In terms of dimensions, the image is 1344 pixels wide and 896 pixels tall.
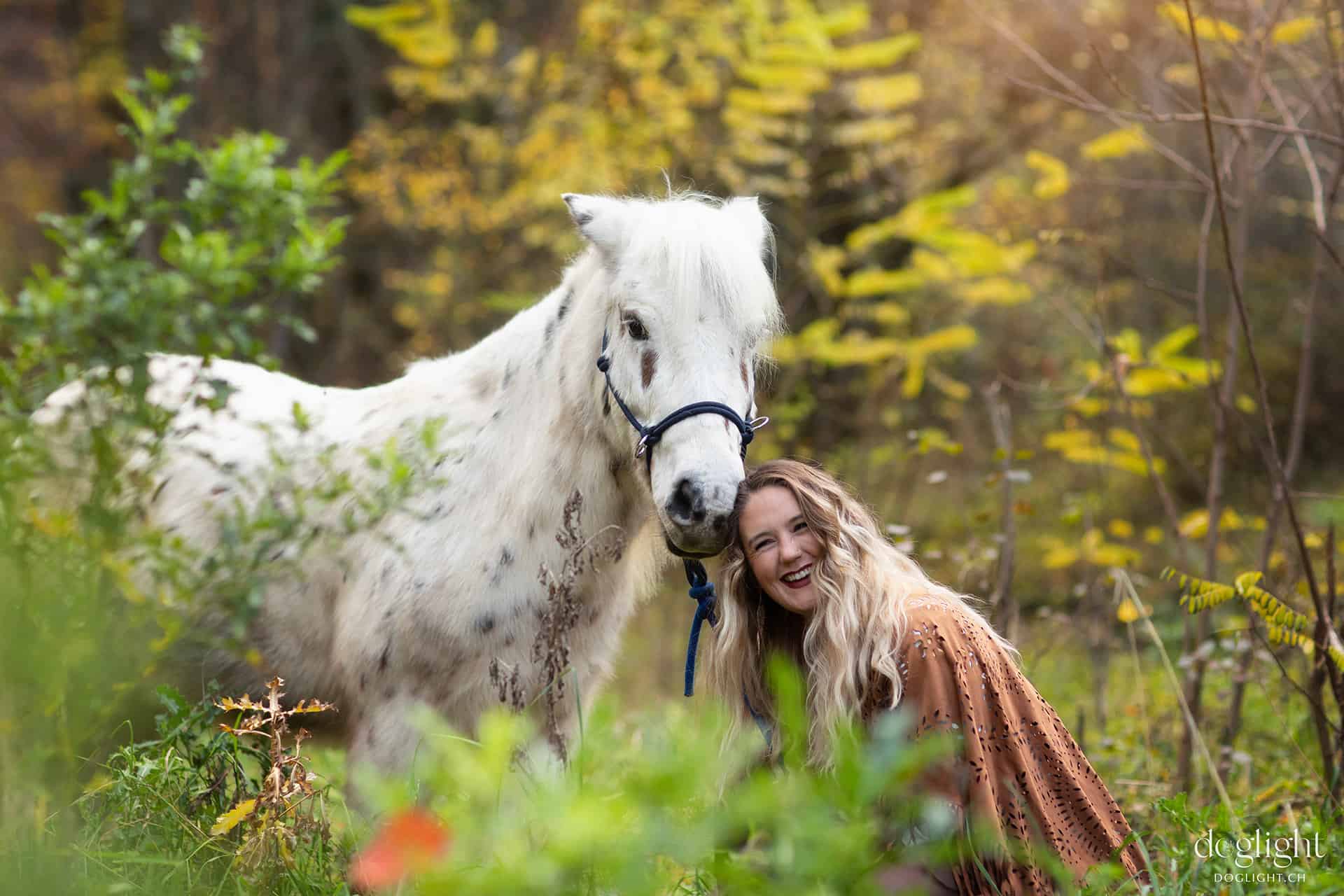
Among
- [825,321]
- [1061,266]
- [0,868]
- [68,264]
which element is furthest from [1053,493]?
[0,868]

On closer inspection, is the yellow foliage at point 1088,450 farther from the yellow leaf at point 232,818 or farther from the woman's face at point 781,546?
the yellow leaf at point 232,818

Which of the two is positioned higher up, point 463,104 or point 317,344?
point 463,104

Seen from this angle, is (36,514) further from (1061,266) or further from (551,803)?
(1061,266)

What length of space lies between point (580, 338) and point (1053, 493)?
763cm

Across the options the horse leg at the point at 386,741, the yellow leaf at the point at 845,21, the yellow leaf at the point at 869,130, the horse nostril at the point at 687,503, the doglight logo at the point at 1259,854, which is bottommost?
the doglight logo at the point at 1259,854

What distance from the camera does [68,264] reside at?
2719 mm

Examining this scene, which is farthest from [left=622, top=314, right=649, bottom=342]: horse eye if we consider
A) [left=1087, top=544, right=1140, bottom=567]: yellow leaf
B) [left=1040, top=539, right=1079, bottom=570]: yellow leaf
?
[left=1040, top=539, right=1079, bottom=570]: yellow leaf

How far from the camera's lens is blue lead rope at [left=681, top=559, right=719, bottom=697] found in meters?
2.73

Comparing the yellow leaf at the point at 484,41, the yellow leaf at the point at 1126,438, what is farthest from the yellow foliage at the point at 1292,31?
the yellow leaf at the point at 484,41

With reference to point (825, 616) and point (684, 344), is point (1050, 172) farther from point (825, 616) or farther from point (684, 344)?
point (825, 616)

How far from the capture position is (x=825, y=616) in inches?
101

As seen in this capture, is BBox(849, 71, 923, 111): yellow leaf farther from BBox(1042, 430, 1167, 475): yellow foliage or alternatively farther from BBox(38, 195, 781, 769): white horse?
BBox(38, 195, 781, 769): white horse

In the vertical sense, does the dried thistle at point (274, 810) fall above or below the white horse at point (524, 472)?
below

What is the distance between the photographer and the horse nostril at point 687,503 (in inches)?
95.4
